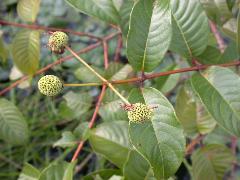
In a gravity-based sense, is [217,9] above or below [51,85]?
above

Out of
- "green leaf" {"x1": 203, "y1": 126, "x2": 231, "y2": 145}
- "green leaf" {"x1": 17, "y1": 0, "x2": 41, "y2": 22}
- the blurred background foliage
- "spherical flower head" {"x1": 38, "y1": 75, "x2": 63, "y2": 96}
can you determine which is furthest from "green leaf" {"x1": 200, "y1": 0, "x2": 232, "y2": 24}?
"green leaf" {"x1": 203, "y1": 126, "x2": 231, "y2": 145}

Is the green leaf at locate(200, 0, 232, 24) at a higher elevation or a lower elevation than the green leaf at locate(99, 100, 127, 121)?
higher

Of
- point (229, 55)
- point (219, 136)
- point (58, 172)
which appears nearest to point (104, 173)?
point (58, 172)

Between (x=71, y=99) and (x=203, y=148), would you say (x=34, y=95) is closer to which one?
(x=71, y=99)

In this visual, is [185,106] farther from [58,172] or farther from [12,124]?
[12,124]

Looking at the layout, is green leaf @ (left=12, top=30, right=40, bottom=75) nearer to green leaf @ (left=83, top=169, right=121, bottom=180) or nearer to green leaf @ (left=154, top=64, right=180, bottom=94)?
green leaf @ (left=154, top=64, right=180, bottom=94)

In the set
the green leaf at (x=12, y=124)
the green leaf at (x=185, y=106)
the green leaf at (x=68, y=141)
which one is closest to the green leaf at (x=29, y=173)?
the green leaf at (x=68, y=141)
